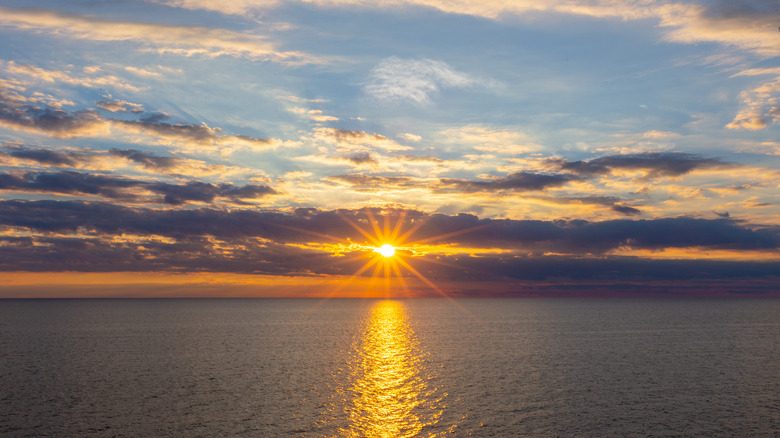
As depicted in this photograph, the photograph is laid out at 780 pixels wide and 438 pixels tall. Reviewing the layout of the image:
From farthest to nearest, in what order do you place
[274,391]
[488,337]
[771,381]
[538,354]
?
[488,337] → [538,354] → [771,381] → [274,391]

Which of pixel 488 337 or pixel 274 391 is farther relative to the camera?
pixel 488 337

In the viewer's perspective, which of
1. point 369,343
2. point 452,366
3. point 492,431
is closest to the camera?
point 492,431

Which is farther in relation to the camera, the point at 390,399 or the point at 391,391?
the point at 391,391

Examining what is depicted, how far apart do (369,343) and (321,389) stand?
68.1 metres

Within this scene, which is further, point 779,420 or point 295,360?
point 295,360

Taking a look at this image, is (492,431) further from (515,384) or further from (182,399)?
(182,399)

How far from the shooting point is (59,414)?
51969 millimetres

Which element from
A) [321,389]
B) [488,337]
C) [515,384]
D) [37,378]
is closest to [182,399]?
[321,389]

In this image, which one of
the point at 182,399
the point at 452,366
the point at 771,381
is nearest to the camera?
the point at 182,399

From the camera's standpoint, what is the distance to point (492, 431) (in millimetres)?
46531

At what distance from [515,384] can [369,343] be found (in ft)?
228

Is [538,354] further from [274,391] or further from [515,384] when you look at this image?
[274,391]

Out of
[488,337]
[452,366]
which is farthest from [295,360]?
[488,337]

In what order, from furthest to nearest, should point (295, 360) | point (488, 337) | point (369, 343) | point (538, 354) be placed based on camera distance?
point (488, 337)
point (369, 343)
point (538, 354)
point (295, 360)
